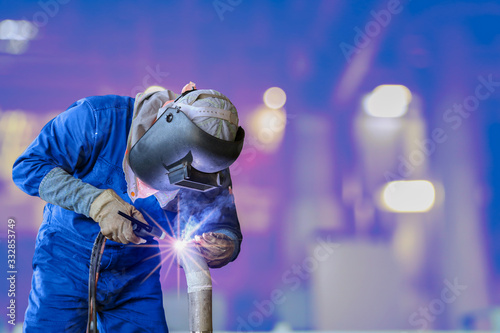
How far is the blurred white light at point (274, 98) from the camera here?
338 cm

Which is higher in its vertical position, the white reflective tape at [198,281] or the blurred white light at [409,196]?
the blurred white light at [409,196]

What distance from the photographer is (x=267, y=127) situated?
336cm

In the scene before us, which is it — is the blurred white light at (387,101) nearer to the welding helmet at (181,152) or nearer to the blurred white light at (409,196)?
the blurred white light at (409,196)

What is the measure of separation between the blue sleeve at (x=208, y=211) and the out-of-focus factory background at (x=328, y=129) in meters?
1.58

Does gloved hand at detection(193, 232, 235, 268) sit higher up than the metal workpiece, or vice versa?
gloved hand at detection(193, 232, 235, 268)

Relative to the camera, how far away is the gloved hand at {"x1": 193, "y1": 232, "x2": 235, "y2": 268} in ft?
4.96

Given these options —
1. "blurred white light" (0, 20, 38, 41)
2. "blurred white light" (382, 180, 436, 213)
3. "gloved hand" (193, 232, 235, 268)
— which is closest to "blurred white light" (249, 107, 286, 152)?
"blurred white light" (382, 180, 436, 213)

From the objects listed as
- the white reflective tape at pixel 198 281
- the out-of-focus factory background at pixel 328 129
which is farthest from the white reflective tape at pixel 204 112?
the out-of-focus factory background at pixel 328 129

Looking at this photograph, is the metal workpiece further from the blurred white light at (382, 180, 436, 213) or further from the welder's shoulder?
the blurred white light at (382, 180, 436, 213)

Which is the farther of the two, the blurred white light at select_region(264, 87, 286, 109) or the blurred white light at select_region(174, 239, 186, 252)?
the blurred white light at select_region(264, 87, 286, 109)

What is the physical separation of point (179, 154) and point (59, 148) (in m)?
0.43

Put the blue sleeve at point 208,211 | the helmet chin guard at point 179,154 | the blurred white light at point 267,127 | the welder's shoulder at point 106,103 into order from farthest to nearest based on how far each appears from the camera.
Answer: the blurred white light at point 267,127, the blue sleeve at point 208,211, the welder's shoulder at point 106,103, the helmet chin guard at point 179,154

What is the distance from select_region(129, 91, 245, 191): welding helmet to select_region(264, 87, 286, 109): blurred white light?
1.97 meters

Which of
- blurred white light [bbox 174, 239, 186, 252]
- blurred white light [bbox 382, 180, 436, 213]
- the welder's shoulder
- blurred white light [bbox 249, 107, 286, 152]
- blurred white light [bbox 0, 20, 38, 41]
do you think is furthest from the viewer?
blurred white light [bbox 382, 180, 436, 213]
